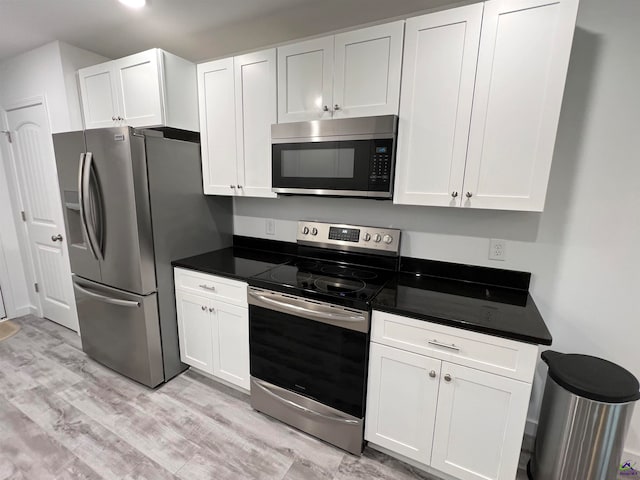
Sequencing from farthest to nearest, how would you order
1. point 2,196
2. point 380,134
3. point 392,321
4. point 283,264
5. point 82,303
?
point 2,196, point 82,303, point 283,264, point 380,134, point 392,321

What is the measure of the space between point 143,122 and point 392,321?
7.18 feet

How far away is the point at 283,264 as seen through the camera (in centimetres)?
215

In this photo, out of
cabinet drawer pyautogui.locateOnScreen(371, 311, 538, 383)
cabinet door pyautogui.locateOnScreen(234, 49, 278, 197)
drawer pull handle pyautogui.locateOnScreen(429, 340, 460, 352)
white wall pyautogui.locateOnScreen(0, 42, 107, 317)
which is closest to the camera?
cabinet drawer pyautogui.locateOnScreen(371, 311, 538, 383)

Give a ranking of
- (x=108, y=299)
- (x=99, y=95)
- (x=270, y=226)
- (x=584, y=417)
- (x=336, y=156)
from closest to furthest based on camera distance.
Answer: (x=584, y=417)
(x=336, y=156)
(x=108, y=299)
(x=99, y=95)
(x=270, y=226)

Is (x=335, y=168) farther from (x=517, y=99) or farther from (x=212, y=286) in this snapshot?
(x=212, y=286)

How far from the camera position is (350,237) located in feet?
6.79

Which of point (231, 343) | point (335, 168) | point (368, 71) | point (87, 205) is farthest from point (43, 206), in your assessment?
point (368, 71)

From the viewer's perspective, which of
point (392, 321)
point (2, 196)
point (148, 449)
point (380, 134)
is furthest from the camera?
point (2, 196)

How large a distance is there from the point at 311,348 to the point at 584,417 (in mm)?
1303

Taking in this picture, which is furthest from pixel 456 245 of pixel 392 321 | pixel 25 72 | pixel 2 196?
pixel 2 196

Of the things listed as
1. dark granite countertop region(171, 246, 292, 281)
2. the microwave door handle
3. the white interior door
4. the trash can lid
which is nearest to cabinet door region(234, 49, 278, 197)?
dark granite countertop region(171, 246, 292, 281)

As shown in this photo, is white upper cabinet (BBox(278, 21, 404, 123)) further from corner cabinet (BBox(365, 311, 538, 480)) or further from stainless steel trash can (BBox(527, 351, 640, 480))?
stainless steel trash can (BBox(527, 351, 640, 480))

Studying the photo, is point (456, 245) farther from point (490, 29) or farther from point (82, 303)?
point (82, 303)

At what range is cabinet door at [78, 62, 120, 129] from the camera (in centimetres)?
228
